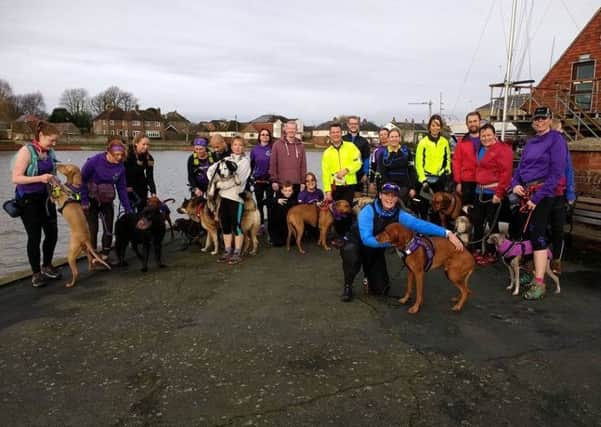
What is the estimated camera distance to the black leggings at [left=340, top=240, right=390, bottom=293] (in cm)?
496

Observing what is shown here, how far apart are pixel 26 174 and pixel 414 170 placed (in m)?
5.72

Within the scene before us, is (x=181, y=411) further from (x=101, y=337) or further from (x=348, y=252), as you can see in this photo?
(x=348, y=252)

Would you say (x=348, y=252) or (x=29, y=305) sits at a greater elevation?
(x=348, y=252)

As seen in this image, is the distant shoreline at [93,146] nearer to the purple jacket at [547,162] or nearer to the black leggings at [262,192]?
the black leggings at [262,192]

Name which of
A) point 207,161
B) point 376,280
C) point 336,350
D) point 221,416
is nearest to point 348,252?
point 376,280

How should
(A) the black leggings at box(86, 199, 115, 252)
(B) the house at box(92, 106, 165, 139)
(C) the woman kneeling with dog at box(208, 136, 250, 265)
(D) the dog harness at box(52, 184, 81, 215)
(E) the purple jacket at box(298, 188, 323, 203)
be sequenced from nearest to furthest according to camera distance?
1. (D) the dog harness at box(52, 184, 81, 215)
2. (A) the black leggings at box(86, 199, 115, 252)
3. (C) the woman kneeling with dog at box(208, 136, 250, 265)
4. (E) the purple jacket at box(298, 188, 323, 203)
5. (B) the house at box(92, 106, 165, 139)

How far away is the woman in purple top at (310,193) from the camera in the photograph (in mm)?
7523

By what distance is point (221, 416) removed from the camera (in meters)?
2.84

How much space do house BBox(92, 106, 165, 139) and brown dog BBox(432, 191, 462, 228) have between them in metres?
85.0

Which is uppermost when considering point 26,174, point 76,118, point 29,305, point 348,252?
point 76,118

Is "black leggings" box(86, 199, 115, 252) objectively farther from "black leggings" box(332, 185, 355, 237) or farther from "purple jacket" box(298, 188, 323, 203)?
"black leggings" box(332, 185, 355, 237)

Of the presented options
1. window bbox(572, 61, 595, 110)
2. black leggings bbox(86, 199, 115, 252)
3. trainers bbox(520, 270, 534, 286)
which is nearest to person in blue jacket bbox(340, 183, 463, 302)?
trainers bbox(520, 270, 534, 286)

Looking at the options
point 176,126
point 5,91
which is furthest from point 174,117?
point 5,91

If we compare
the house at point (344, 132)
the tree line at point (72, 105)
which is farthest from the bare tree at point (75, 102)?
the house at point (344, 132)
